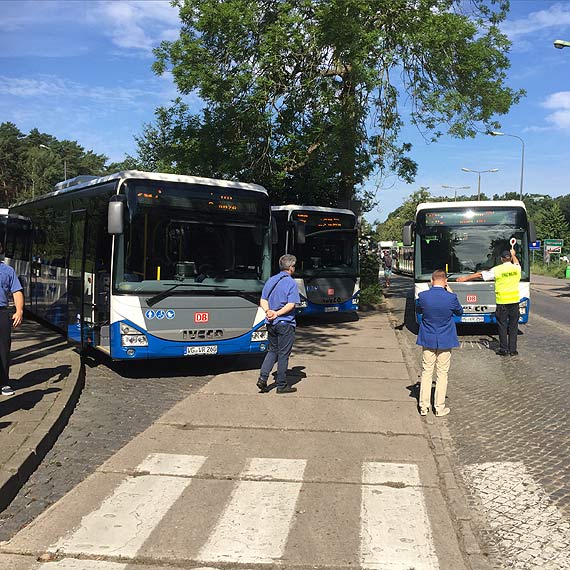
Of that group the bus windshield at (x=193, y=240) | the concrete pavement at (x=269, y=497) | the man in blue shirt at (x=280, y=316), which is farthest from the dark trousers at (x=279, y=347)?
the bus windshield at (x=193, y=240)

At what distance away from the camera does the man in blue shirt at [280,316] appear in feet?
26.4

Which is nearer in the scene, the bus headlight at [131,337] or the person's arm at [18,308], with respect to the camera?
the person's arm at [18,308]

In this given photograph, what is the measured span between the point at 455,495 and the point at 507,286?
7.15 m

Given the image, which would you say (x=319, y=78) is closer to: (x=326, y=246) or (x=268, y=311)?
(x=326, y=246)

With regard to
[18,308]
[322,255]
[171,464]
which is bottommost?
[171,464]

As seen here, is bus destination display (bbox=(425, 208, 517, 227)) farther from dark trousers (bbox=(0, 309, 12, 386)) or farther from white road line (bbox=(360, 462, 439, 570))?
dark trousers (bbox=(0, 309, 12, 386))

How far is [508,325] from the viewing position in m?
11.4

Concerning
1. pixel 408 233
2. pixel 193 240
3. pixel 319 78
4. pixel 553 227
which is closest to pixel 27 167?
pixel 553 227

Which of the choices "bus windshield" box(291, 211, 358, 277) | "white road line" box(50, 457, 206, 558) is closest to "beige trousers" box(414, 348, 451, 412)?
"white road line" box(50, 457, 206, 558)

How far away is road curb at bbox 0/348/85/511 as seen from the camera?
4.70m

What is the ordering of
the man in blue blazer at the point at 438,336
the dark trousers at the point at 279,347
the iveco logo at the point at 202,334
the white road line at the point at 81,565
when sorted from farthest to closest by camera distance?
1. the iveco logo at the point at 202,334
2. the dark trousers at the point at 279,347
3. the man in blue blazer at the point at 438,336
4. the white road line at the point at 81,565

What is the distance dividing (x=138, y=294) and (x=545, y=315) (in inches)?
593

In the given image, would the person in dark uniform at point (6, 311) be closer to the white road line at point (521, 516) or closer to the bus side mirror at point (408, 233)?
the white road line at point (521, 516)

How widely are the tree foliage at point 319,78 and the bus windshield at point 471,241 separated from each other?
442cm
